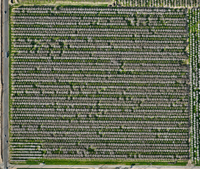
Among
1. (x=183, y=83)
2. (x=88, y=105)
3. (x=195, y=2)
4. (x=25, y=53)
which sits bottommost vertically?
(x=88, y=105)

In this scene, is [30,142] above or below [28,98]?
below

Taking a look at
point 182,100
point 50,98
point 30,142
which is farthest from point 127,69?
point 30,142

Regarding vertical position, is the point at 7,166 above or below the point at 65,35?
below

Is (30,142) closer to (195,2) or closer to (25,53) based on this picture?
(25,53)

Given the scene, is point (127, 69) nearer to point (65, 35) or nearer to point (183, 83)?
point (183, 83)

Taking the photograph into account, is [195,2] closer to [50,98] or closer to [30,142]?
[50,98]

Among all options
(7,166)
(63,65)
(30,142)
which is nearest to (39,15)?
(63,65)

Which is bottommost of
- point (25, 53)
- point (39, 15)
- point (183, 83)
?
point (183, 83)

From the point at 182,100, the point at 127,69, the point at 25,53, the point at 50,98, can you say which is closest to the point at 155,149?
the point at 182,100
